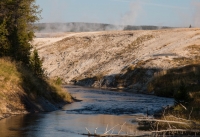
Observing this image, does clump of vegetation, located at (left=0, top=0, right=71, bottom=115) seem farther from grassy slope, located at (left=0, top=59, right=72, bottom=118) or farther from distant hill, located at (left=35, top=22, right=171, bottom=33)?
distant hill, located at (left=35, top=22, right=171, bottom=33)

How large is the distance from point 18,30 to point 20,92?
32.2 ft

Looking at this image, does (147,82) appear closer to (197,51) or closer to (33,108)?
(197,51)

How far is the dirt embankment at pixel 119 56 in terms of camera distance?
6869cm

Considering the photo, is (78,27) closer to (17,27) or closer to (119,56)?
(119,56)

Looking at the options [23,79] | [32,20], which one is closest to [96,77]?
[32,20]

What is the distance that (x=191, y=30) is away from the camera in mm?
92562

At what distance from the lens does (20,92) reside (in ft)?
105

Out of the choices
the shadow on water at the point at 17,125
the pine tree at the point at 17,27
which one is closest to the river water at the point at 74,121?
the shadow on water at the point at 17,125

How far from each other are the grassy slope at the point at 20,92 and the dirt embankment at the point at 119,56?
28440mm

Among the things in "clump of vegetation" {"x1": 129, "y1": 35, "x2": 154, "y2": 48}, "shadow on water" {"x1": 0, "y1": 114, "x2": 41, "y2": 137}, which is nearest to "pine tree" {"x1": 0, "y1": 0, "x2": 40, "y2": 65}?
"shadow on water" {"x1": 0, "y1": 114, "x2": 41, "y2": 137}

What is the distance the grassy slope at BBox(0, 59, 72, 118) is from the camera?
99.2 ft

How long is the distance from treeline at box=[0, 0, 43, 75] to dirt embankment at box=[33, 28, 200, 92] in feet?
78.3

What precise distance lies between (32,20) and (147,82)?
973 inches

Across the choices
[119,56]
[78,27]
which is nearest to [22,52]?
[119,56]
